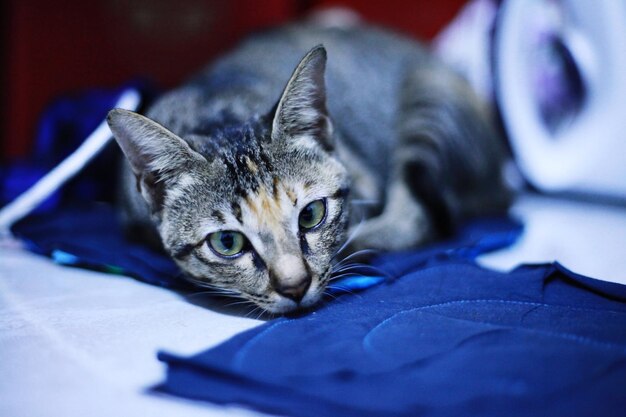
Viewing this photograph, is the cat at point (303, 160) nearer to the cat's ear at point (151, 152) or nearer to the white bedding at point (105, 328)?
the cat's ear at point (151, 152)

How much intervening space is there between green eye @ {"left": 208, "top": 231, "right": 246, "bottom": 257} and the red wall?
4.61 ft

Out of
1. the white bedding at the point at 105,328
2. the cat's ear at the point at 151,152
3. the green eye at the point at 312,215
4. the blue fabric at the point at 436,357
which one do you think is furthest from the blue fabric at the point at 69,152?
the blue fabric at the point at 436,357

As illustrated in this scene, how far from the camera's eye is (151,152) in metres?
1.08

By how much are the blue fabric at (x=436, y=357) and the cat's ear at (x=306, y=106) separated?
0.37 m

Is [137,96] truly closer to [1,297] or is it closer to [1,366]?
[1,297]

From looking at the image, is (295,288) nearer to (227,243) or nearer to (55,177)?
(227,243)

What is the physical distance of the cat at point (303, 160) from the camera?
3.36 feet

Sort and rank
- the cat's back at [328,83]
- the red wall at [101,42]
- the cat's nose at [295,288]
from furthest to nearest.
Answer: the red wall at [101,42]
the cat's back at [328,83]
the cat's nose at [295,288]

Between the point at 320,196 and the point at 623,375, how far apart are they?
1.97ft

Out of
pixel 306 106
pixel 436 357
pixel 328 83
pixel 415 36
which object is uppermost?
pixel 415 36

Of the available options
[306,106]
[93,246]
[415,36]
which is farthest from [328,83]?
[415,36]

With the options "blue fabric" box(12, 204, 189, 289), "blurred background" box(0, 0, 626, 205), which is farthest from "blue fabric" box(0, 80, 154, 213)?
"blue fabric" box(12, 204, 189, 289)

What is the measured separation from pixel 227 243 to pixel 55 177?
0.84 m

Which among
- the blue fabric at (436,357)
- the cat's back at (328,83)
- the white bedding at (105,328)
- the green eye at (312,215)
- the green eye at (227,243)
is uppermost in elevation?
the cat's back at (328,83)
